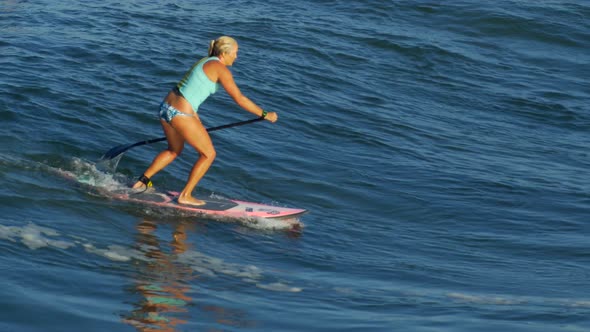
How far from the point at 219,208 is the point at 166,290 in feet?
8.66

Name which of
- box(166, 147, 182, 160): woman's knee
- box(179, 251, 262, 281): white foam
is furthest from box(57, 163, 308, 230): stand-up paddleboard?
box(179, 251, 262, 281): white foam

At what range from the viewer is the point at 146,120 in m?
14.0

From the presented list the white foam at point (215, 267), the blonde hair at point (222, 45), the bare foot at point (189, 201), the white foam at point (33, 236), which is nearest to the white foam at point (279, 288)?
the white foam at point (215, 267)

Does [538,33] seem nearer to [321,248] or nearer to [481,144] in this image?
[481,144]

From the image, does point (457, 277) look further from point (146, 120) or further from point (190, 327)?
point (146, 120)

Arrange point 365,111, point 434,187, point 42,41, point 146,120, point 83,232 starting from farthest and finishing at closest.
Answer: point 42,41, point 365,111, point 146,120, point 434,187, point 83,232

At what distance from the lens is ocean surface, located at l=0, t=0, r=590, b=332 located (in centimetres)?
755

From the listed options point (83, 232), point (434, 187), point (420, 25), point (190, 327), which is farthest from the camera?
point (420, 25)

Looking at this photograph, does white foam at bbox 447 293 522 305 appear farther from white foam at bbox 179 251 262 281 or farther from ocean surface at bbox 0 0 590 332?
white foam at bbox 179 251 262 281

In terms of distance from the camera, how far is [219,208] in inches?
396

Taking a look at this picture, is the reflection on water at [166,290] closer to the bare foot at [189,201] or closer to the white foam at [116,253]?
the white foam at [116,253]

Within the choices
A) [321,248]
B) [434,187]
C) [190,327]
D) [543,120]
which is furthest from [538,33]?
[190,327]

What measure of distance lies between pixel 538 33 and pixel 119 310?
19.5 m

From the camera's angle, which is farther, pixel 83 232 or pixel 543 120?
pixel 543 120
